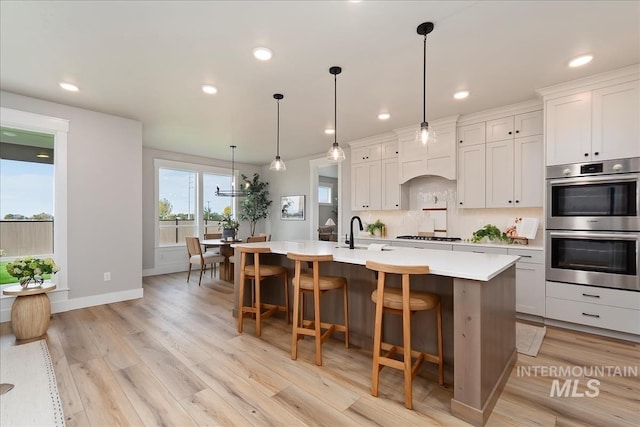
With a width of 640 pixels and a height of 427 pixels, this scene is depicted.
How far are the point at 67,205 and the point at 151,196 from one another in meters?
2.43

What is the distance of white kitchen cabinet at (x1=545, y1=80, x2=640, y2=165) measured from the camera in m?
2.87

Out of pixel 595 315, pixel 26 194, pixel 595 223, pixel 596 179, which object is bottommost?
pixel 595 315

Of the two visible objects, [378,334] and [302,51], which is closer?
[378,334]

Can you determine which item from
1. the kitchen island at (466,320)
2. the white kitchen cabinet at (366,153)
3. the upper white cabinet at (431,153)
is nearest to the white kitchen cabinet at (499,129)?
the upper white cabinet at (431,153)

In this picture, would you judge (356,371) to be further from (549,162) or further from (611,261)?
(549,162)

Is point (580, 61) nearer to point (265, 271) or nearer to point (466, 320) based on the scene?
point (466, 320)

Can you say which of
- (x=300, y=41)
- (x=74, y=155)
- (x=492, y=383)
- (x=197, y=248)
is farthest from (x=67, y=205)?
(x=492, y=383)

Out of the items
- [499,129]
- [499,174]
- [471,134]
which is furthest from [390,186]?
[499,129]

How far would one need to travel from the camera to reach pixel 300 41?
7.86 feet

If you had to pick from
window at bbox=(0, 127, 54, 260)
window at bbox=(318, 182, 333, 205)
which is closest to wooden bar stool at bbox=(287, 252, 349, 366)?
window at bbox=(0, 127, 54, 260)

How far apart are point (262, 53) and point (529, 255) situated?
12.0 ft

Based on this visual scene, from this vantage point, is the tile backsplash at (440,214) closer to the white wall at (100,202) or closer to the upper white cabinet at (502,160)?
the upper white cabinet at (502,160)

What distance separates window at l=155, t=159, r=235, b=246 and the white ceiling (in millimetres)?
2633

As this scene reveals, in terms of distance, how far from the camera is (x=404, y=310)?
1902 millimetres
